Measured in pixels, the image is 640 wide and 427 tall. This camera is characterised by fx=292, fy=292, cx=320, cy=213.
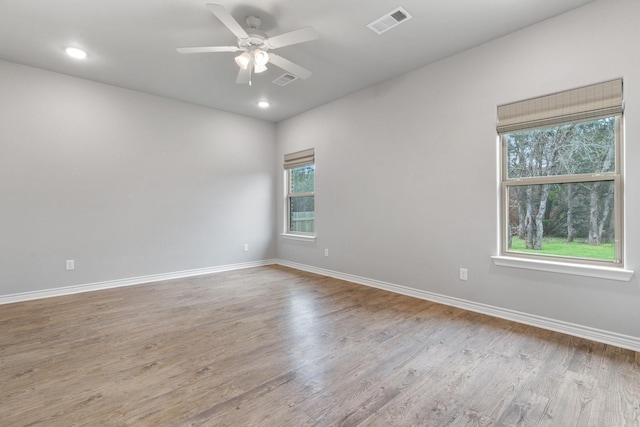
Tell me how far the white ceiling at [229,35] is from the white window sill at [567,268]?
7.14 ft

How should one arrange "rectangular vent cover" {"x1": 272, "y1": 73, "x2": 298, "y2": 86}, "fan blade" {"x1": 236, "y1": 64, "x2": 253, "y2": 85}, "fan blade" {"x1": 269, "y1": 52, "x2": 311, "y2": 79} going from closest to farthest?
1. "fan blade" {"x1": 269, "y1": 52, "x2": 311, "y2": 79}
2. "fan blade" {"x1": 236, "y1": 64, "x2": 253, "y2": 85}
3. "rectangular vent cover" {"x1": 272, "y1": 73, "x2": 298, "y2": 86}

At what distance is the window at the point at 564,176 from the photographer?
2.38 metres

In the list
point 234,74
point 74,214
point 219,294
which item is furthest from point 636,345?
point 74,214

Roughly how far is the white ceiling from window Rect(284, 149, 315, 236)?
1468 mm

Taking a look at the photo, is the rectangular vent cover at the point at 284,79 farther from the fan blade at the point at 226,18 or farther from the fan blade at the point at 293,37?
the fan blade at the point at 226,18

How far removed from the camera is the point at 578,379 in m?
1.86

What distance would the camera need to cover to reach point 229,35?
9.39 ft

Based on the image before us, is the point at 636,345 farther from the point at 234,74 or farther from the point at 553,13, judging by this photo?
the point at 234,74

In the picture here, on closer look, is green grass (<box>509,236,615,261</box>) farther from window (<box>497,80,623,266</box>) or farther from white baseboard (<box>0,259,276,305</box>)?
white baseboard (<box>0,259,276,305</box>)

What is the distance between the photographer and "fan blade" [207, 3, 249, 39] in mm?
2092

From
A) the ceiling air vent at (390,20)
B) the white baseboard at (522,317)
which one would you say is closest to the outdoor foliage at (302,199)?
the white baseboard at (522,317)

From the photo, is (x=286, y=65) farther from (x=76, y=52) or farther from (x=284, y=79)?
(x=76, y=52)

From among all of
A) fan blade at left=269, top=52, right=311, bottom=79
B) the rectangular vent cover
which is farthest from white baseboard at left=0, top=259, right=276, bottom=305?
fan blade at left=269, top=52, right=311, bottom=79

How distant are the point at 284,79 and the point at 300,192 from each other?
84.5 inches
